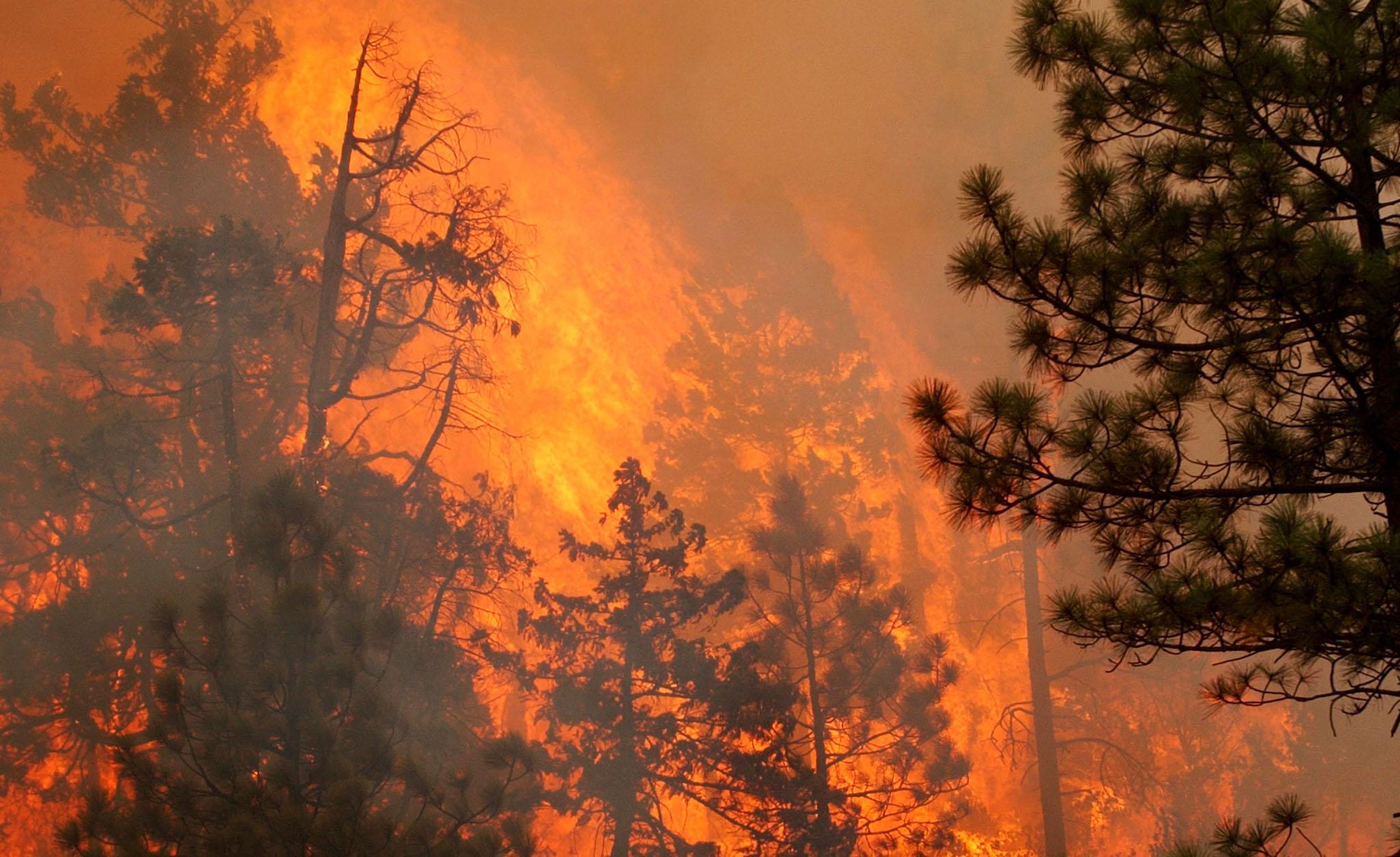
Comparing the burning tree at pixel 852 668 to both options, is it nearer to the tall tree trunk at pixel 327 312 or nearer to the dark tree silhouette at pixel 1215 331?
the tall tree trunk at pixel 327 312

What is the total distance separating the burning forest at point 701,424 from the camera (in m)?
3.64

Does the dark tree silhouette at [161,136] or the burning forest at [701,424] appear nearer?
the burning forest at [701,424]

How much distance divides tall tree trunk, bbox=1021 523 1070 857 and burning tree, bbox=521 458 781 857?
5.94m

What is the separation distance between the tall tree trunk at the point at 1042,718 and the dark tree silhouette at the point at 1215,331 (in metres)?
10.8

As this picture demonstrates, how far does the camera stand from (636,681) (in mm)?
10289

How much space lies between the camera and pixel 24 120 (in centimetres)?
1099

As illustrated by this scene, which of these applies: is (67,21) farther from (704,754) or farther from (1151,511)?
(1151,511)

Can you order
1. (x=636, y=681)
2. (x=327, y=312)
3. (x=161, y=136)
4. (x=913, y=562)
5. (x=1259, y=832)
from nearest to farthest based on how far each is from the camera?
(x=1259, y=832)
(x=327, y=312)
(x=636, y=681)
(x=161, y=136)
(x=913, y=562)

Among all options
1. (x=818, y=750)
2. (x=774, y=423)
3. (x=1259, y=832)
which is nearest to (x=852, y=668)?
(x=818, y=750)

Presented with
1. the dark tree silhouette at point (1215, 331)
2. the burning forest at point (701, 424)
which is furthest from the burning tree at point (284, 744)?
the dark tree silhouette at point (1215, 331)

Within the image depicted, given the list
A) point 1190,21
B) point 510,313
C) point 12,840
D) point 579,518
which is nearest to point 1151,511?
point 1190,21

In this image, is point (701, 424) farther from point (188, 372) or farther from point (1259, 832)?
point (1259, 832)

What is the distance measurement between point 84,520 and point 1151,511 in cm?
1231

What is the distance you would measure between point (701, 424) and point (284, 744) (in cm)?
1612
